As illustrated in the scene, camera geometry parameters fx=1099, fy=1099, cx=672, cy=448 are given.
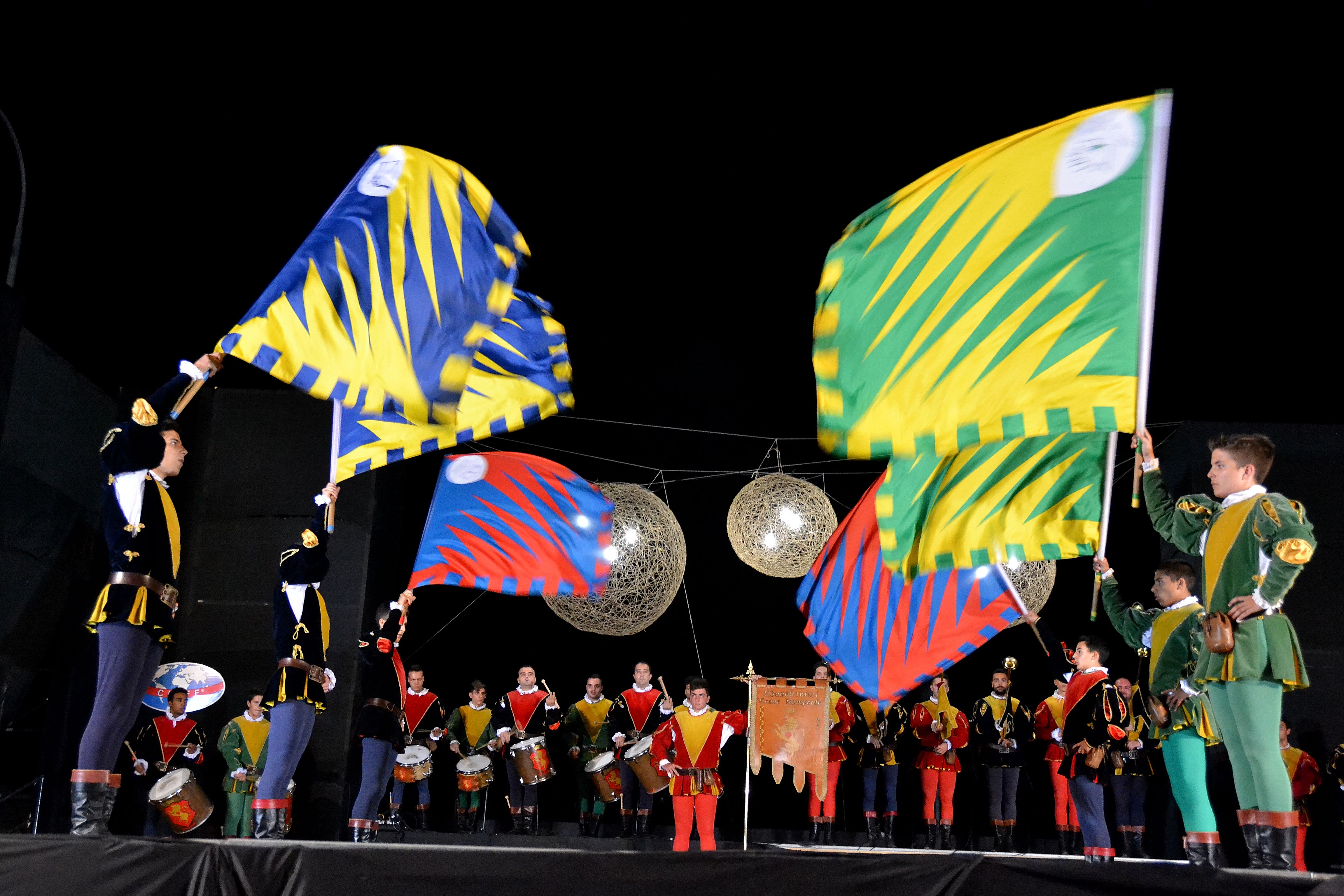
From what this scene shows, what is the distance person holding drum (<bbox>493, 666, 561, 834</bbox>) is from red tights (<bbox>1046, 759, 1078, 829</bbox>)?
5686 millimetres

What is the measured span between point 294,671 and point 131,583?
1889mm

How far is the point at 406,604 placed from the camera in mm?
8656

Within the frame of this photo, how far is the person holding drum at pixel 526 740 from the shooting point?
1191 cm

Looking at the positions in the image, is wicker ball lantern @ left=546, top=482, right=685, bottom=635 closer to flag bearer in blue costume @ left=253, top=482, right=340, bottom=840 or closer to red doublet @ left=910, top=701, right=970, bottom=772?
red doublet @ left=910, top=701, right=970, bottom=772

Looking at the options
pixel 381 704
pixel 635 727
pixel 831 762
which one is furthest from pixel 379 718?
pixel 831 762

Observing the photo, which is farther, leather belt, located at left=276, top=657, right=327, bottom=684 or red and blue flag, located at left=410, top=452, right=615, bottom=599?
red and blue flag, located at left=410, top=452, right=615, bottom=599

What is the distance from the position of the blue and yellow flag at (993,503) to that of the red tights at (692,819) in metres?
4.78

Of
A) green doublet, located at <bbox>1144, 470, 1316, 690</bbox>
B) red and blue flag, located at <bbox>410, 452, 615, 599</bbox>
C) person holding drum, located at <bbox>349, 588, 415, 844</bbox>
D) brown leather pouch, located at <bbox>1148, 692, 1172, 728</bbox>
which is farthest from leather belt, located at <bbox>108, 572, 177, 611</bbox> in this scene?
brown leather pouch, located at <bbox>1148, 692, 1172, 728</bbox>

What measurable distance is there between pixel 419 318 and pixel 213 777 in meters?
8.53

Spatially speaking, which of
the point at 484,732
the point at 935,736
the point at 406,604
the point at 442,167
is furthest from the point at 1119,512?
the point at 442,167

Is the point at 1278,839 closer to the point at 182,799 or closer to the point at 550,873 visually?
the point at 550,873

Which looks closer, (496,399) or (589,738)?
(496,399)

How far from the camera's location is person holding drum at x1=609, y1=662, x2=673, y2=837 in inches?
477

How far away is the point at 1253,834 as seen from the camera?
454 centimetres
